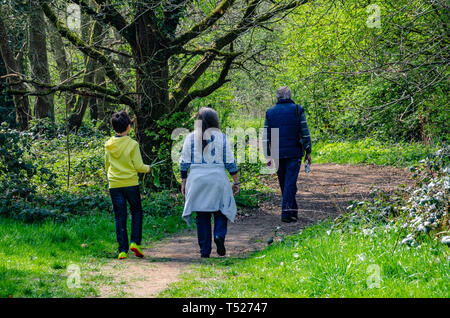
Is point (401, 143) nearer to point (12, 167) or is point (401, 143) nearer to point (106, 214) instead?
point (106, 214)

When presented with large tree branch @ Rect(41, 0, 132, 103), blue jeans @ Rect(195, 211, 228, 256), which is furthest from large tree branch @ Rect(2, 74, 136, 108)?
blue jeans @ Rect(195, 211, 228, 256)

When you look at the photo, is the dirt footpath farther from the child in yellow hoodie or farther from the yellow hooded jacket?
the yellow hooded jacket

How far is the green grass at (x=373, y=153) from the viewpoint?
A: 15461 mm

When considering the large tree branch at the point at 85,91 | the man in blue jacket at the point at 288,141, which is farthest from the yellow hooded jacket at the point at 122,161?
the large tree branch at the point at 85,91

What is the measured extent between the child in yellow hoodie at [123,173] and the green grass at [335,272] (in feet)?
4.35

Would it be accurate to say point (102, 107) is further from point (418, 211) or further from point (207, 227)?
point (418, 211)

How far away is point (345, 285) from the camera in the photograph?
13.5 ft

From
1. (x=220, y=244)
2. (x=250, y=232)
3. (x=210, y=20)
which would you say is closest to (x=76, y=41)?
(x=210, y=20)

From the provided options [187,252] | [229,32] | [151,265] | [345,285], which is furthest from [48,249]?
[229,32]

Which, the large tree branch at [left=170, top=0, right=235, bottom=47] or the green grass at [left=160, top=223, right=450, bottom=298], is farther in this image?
the large tree branch at [left=170, top=0, right=235, bottom=47]

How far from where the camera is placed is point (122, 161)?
20.5ft

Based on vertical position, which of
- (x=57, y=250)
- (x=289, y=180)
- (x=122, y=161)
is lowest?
(x=57, y=250)

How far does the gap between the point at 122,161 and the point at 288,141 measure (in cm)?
319

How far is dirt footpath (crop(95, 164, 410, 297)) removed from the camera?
5.02 m
